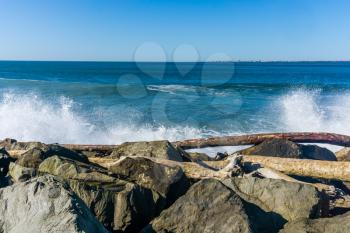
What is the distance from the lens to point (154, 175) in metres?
5.35

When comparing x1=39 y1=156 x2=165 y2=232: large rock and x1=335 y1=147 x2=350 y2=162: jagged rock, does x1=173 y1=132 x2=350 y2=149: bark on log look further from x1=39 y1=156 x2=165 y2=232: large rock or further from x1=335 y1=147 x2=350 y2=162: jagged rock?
x1=39 y1=156 x2=165 y2=232: large rock

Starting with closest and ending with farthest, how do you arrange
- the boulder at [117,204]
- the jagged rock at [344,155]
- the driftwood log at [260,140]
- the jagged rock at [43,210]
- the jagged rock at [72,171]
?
1. the jagged rock at [43,210]
2. the boulder at [117,204]
3. the jagged rock at [72,171]
4. the jagged rock at [344,155]
5. the driftwood log at [260,140]

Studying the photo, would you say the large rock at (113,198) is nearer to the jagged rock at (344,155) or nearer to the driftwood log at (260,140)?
the driftwood log at (260,140)

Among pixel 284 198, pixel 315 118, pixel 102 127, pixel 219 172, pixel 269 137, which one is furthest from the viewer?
pixel 315 118

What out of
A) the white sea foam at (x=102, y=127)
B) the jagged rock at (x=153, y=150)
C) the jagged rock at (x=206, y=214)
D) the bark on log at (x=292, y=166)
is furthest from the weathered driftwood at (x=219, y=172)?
the white sea foam at (x=102, y=127)

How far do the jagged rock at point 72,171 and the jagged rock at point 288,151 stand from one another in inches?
125

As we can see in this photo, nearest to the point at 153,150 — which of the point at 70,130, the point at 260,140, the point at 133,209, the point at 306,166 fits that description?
the point at 133,209

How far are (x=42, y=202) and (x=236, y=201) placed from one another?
1.87 meters

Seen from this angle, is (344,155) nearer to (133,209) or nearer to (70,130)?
(133,209)

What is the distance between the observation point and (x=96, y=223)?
11.3ft

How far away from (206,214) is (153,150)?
7.81 feet

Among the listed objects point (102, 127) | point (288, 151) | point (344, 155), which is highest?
point (288, 151)

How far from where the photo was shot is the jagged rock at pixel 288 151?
7.18 metres

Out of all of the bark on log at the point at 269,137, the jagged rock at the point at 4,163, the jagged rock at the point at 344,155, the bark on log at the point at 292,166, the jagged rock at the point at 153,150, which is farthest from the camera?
the bark on log at the point at 269,137
